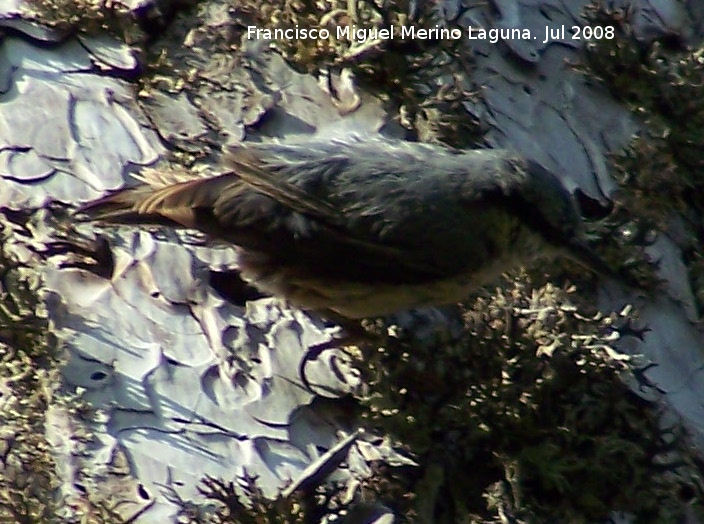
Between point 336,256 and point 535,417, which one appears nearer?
point 535,417

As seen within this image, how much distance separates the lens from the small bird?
2396mm

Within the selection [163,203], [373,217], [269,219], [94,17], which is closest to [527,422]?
[373,217]

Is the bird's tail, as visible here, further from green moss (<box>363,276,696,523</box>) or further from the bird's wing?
green moss (<box>363,276,696,523</box>)

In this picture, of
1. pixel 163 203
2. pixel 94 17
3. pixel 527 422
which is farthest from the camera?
pixel 94 17

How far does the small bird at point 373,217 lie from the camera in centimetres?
240

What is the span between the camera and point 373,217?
2406 mm

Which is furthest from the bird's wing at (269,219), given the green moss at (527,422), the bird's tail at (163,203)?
the green moss at (527,422)

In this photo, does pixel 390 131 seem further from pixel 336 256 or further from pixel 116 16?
pixel 116 16

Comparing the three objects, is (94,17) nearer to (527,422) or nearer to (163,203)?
(163,203)

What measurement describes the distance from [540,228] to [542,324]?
22cm

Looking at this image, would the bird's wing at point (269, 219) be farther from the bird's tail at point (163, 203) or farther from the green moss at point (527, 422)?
the green moss at point (527, 422)

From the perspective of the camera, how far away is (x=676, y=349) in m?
2.53

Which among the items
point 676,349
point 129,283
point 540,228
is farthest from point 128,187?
point 676,349

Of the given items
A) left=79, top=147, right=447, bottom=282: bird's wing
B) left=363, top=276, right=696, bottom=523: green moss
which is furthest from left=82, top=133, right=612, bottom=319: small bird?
left=363, top=276, right=696, bottom=523: green moss
